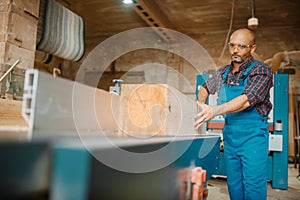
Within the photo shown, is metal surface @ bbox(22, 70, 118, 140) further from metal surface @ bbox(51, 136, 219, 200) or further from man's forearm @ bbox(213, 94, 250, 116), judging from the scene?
man's forearm @ bbox(213, 94, 250, 116)

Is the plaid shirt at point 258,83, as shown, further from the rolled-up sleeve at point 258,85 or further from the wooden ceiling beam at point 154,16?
the wooden ceiling beam at point 154,16

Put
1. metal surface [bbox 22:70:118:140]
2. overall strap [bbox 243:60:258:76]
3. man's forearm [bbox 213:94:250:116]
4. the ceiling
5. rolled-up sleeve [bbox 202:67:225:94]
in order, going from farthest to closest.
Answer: the ceiling → rolled-up sleeve [bbox 202:67:225:94] → overall strap [bbox 243:60:258:76] → man's forearm [bbox 213:94:250:116] → metal surface [bbox 22:70:118:140]

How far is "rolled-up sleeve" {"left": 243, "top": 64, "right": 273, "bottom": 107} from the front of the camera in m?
1.52

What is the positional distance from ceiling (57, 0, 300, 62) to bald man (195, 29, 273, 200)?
2.31 metres

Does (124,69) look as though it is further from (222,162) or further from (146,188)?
(146,188)

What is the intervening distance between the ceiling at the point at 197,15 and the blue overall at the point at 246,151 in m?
2.56

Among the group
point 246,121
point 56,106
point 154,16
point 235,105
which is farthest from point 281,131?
point 56,106

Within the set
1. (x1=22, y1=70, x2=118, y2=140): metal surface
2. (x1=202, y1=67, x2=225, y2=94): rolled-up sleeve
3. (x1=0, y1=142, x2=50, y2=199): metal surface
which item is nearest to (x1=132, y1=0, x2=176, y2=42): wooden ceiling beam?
(x1=202, y1=67, x2=225, y2=94): rolled-up sleeve

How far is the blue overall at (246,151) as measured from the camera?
1568mm

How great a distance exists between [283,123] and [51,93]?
2.96 metres

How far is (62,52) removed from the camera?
9.73 ft

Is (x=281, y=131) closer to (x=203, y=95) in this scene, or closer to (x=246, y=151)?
(x=203, y=95)

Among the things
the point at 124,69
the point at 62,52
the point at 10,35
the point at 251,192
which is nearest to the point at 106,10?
the point at 124,69

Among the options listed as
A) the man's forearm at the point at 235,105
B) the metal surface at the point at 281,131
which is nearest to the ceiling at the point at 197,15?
the metal surface at the point at 281,131
